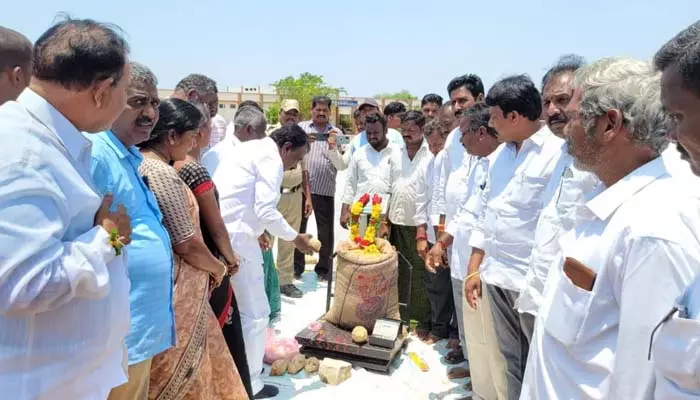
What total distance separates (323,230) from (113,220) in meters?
5.00

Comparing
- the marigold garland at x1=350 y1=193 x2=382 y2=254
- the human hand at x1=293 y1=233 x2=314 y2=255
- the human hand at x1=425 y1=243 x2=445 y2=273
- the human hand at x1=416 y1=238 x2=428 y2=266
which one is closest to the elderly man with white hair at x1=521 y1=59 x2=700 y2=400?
the human hand at x1=293 y1=233 x2=314 y2=255

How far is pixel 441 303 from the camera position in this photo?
4.82m

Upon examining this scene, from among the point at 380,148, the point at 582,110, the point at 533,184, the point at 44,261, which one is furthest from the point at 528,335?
the point at 380,148

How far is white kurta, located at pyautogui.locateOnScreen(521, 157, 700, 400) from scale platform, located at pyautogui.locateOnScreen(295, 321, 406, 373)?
232 centimetres

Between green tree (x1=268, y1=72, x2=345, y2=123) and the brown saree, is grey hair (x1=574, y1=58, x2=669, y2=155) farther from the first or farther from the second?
green tree (x1=268, y1=72, x2=345, y2=123)

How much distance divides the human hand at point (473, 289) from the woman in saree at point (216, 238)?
1.40 metres

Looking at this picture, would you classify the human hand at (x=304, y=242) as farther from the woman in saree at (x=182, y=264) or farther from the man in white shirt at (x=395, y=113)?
the man in white shirt at (x=395, y=113)

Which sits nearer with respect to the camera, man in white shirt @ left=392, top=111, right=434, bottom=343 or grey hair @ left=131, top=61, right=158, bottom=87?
grey hair @ left=131, top=61, right=158, bottom=87

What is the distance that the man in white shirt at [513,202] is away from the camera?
2832 millimetres

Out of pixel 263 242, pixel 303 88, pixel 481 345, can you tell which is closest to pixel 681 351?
pixel 481 345

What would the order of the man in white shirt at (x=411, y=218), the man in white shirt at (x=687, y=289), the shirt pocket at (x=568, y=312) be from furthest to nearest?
the man in white shirt at (x=411, y=218)
the shirt pocket at (x=568, y=312)
the man in white shirt at (x=687, y=289)

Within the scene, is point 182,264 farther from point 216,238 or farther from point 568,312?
point 568,312

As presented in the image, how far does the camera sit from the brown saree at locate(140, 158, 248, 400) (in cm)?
239

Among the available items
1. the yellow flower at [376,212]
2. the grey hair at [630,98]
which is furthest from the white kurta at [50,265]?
the yellow flower at [376,212]
